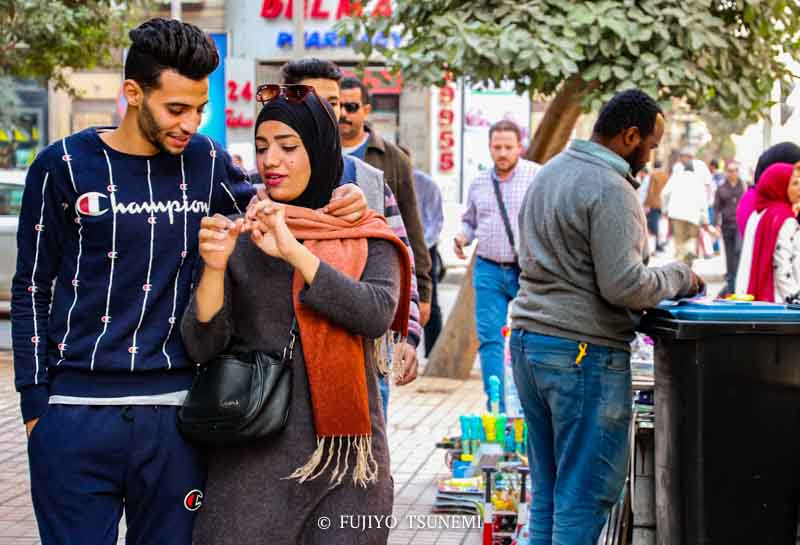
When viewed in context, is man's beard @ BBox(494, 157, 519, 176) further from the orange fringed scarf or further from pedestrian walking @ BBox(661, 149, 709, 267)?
pedestrian walking @ BBox(661, 149, 709, 267)

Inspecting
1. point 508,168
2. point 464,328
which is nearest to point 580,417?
point 508,168

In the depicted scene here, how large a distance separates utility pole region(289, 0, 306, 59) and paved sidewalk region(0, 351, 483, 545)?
54.8 ft

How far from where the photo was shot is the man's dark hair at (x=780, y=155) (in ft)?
24.9

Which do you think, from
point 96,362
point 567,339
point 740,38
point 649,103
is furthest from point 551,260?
point 740,38

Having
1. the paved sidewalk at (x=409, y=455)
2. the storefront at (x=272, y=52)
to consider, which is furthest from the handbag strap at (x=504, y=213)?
the storefront at (x=272, y=52)

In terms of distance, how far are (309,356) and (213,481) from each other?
39 cm

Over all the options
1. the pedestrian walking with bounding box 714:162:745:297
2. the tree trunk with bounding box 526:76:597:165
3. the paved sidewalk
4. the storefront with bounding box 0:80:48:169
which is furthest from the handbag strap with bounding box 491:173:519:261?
the storefront with bounding box 0:80:48:169

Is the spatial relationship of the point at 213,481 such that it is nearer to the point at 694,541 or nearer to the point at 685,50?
the point at 694,541

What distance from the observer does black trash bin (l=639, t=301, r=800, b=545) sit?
485 cm

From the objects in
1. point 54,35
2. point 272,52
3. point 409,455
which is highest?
point 272,52

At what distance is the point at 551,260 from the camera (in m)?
5.00

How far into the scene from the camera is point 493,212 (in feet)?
30.6

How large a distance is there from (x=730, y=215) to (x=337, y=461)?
16048 millimetres

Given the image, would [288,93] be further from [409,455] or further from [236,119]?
[236,119]
